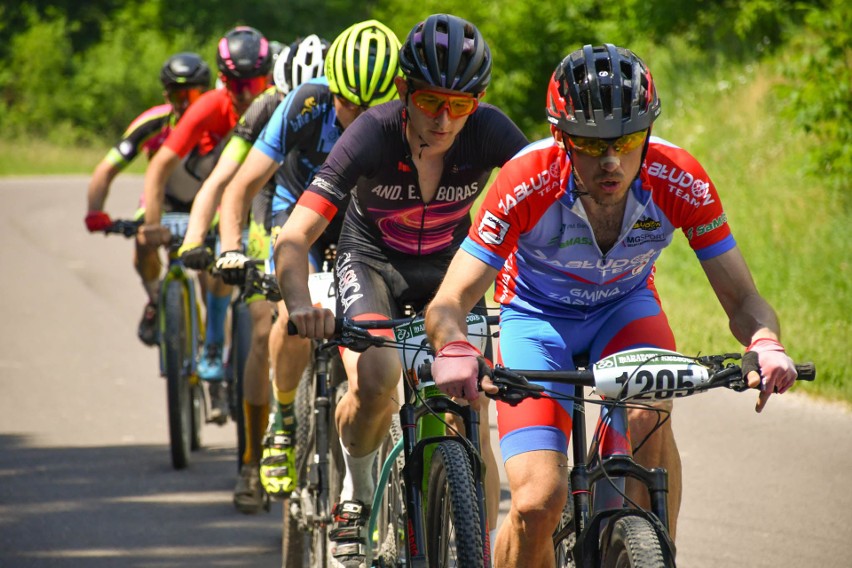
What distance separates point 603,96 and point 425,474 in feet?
4.34

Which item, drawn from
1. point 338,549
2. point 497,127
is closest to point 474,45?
point 497,127

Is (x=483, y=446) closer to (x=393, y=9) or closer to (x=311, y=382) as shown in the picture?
(x=311, y=382)

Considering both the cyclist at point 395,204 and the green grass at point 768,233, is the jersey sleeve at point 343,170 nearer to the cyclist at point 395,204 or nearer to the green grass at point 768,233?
the cyclist at point 395,204

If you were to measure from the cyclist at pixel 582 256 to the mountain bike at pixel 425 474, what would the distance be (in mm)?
139

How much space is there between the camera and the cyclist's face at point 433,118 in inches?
180

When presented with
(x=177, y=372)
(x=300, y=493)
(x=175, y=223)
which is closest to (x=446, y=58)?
(x=300, y=493)

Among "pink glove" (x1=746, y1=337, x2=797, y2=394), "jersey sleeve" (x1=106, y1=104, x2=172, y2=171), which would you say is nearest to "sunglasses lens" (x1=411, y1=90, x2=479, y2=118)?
"pink glove" (x1=746, y1=337, x2=797, y2=394)

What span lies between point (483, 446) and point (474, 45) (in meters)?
1.44

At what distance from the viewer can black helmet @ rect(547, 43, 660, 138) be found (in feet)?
12.1

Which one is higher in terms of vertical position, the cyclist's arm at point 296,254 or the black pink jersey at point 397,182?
the black pink jersey at point 397,182

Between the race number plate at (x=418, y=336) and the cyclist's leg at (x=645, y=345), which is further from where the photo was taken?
the race number plate at (x=418, y=336)

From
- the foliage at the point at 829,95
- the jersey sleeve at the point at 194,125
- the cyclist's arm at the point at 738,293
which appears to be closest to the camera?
the cyclist's arm at the point at 738,293

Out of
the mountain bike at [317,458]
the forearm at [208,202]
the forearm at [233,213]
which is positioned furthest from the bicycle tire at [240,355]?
the mountain bike at [317,458]

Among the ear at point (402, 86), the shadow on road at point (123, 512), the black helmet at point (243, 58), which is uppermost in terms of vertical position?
the black helmet at point (243, 58)
